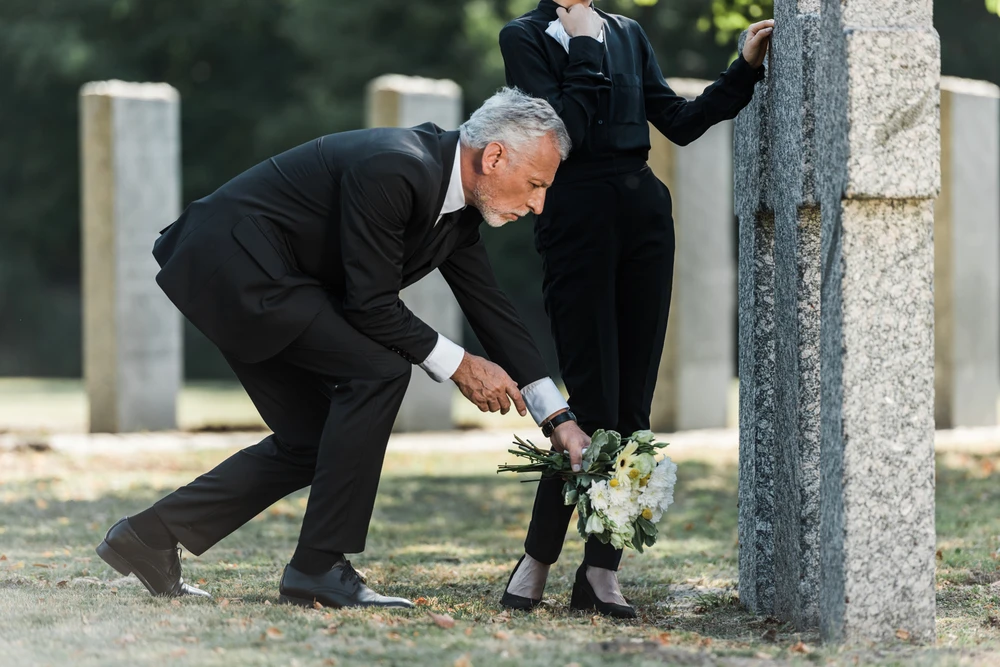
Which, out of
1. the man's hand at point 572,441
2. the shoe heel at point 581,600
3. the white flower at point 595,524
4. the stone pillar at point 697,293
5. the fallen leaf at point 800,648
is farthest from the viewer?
the stone pillar at point 697,293

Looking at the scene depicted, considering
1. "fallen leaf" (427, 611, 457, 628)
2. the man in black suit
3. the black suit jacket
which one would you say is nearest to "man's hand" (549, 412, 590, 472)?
the man in black suit

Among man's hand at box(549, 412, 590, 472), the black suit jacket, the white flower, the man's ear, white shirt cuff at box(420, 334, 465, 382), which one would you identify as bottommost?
the white flower

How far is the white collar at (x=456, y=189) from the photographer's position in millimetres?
4297

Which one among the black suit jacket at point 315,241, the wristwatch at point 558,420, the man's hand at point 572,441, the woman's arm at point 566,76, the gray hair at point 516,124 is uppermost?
the woman's arm at point 566,76

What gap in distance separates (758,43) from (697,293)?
754cm

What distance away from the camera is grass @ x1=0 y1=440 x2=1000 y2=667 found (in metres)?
3.64

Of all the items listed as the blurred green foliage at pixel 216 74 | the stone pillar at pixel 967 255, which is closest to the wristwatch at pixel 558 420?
the stone pillar at pixel 967 255

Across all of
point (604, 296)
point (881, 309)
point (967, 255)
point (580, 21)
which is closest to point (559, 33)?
point (580, 21)

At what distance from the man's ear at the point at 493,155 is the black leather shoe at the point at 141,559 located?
1685 millimetres

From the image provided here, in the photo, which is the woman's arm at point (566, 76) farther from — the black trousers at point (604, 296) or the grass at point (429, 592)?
the grass at point (429, 592)

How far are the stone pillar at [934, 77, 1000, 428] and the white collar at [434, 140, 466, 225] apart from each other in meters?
8.54

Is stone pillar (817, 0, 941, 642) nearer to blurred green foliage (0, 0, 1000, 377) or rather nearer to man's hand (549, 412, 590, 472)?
man's hand (549, 412, 590, 472)

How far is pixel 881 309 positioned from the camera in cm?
375

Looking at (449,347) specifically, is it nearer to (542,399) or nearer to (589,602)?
(542,399)
